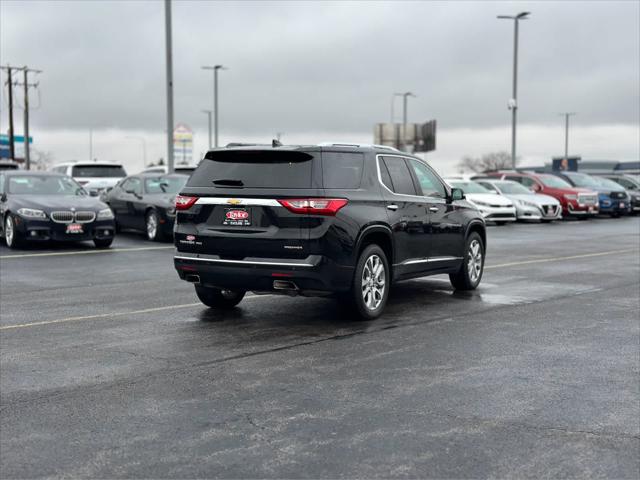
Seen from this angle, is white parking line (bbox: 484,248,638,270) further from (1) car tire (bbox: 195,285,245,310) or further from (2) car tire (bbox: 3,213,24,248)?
(2) car tire (bbox: 3,213,24,248)

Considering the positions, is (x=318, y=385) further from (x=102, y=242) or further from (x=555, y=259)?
(x=102, y=242)

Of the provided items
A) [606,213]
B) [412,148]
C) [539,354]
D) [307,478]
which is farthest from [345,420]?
[412,148]

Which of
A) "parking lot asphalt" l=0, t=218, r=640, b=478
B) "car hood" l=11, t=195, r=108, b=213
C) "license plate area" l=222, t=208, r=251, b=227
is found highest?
"license plate area" l=222, t=208, r=251, b=227

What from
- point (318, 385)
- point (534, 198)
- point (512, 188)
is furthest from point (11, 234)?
point (512, 188)

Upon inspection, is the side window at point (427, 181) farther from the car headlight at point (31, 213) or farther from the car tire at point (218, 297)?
the car headlight at point (31, 213)

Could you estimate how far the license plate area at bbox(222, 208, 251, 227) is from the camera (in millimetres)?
8711

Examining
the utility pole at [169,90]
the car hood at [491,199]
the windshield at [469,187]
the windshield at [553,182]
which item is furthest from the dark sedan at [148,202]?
the windshield at [553,182]

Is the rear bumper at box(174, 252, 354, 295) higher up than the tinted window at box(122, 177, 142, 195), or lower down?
lower down

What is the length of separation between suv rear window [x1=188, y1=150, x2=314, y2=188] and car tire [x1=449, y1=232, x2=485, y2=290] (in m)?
3.48

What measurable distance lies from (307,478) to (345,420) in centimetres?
108

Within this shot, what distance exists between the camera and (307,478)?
14.3 feet

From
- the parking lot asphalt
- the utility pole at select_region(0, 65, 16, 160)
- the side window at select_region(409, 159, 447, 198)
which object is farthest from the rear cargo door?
the utility pole at select_region(0, 65, 16, 160)

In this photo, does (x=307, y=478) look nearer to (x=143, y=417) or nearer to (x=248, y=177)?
(x=143, y=417)

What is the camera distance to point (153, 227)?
66.8 feet
